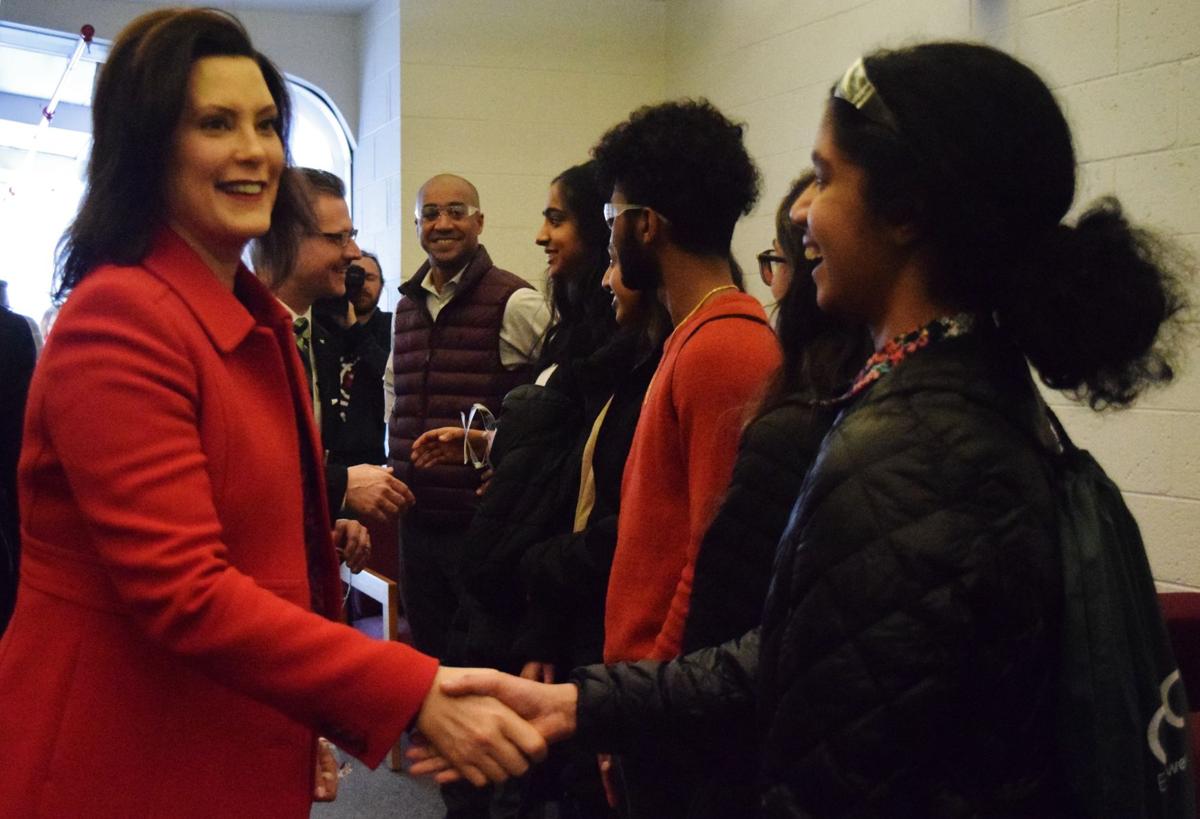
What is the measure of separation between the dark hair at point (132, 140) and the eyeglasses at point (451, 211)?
2.31 metres

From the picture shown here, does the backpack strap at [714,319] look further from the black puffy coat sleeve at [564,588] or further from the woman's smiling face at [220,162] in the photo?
the woman's smiling face at [220,162]

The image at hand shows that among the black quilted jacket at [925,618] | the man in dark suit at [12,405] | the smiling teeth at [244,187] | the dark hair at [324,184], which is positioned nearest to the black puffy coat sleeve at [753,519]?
the black quilted jacket at [925,618]

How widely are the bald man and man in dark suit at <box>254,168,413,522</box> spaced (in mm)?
215

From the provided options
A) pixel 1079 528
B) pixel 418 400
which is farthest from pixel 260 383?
pixel 418 400

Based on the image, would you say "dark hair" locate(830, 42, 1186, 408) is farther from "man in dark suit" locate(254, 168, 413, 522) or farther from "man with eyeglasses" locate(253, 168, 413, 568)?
"man in dark suit" locate(254, 168, 413, 522)

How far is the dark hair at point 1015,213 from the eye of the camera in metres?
1.00

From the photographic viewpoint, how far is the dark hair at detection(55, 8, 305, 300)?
124 cm

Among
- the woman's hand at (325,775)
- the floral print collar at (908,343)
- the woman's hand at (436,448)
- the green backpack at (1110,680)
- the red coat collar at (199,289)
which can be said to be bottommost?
the woman's hand at (325,775)

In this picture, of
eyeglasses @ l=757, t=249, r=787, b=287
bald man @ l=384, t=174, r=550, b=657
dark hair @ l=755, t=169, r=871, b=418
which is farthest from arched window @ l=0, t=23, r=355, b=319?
dark hair @ l=755, t=169, r=871, b=418

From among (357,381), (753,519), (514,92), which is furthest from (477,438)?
(514,92)

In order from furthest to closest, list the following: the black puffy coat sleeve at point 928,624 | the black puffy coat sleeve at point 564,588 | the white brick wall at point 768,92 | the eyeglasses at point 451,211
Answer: the eyeglasses at point 451,211 < the white brick wall at point 768,92 < the black puffy coat sleeve at point 564,588 < the black puffy coat sleeve at point 928,624

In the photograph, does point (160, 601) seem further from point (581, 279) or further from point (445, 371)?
point (445, 371)

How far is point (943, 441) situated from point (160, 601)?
0.71 m

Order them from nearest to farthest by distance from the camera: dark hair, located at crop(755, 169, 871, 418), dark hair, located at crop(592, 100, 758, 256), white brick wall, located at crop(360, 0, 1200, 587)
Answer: dark hair, located at crop(755, 169, 871, 418)
dark hair, located at crop(592, 100, 758, 256)
white brick wall, located at crop(360, 0, 1200, 587)
